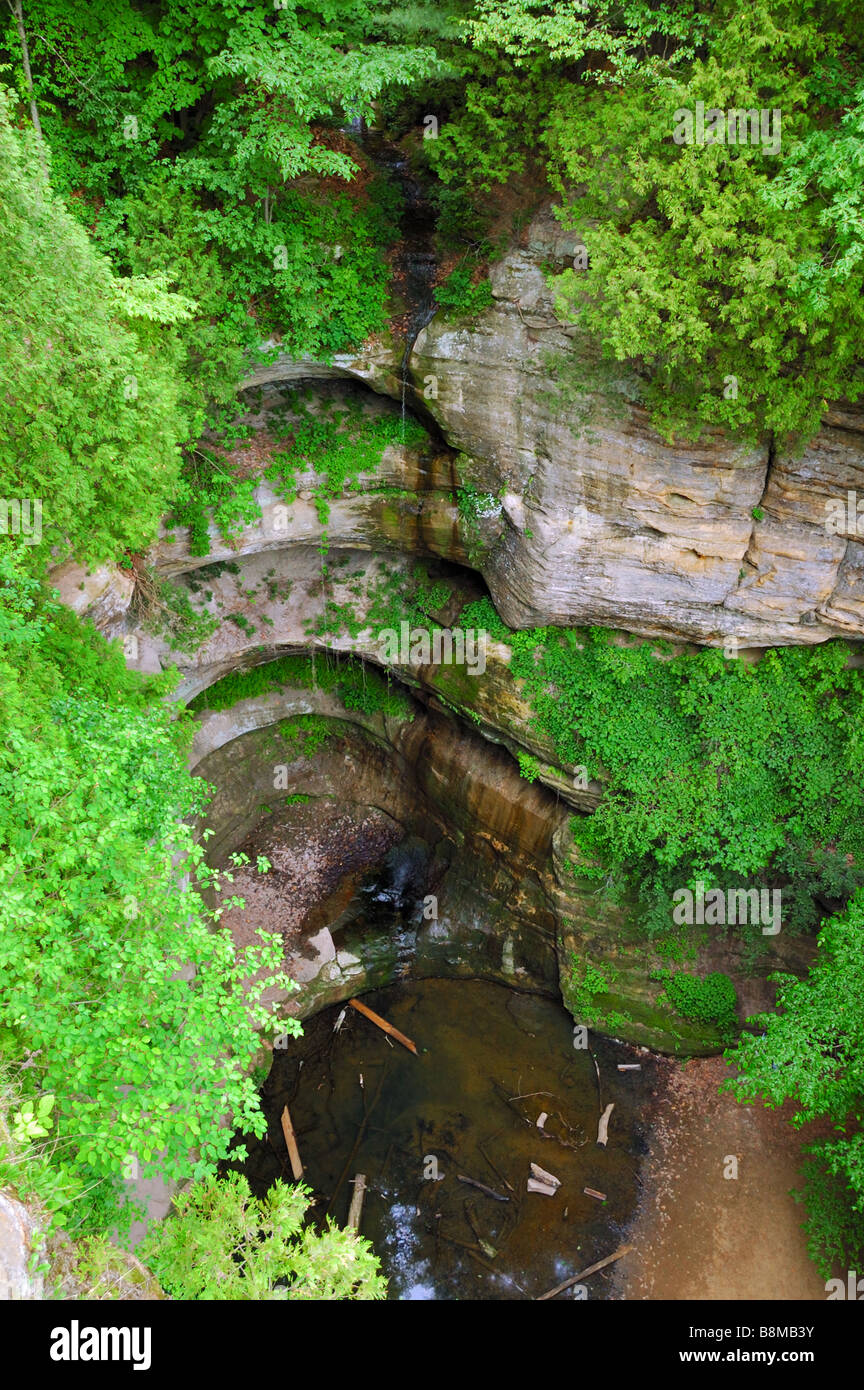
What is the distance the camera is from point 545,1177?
1269cm

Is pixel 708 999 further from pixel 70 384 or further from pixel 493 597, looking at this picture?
pixel 70 384

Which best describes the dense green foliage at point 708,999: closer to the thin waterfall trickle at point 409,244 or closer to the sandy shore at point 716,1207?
the sandy shore at point 716,1207

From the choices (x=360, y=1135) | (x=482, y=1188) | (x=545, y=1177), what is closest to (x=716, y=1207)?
(x=545, y=1177)

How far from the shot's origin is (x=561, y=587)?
42.4ft

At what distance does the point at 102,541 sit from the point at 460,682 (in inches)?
318

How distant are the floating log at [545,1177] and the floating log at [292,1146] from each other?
3.96 m

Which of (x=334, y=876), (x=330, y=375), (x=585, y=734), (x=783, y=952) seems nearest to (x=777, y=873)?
(x=783, y=952)

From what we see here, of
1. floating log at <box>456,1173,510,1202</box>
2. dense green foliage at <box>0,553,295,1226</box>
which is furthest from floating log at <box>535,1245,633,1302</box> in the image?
dense green foliage at <box>0,553,295,1226</box>

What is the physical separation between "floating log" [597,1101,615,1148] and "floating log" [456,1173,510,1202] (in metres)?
1.93

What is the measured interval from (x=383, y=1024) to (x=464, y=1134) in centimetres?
259

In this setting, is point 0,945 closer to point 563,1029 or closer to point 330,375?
point 330,375

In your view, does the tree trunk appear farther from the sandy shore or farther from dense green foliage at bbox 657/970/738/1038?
the sandy shore

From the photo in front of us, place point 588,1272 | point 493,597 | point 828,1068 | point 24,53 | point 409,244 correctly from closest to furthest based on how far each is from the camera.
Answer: point 24,53 < point 828,1068 < point 588,1272 < point 409,244 < point 493,597

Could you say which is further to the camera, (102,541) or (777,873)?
(777,873)
